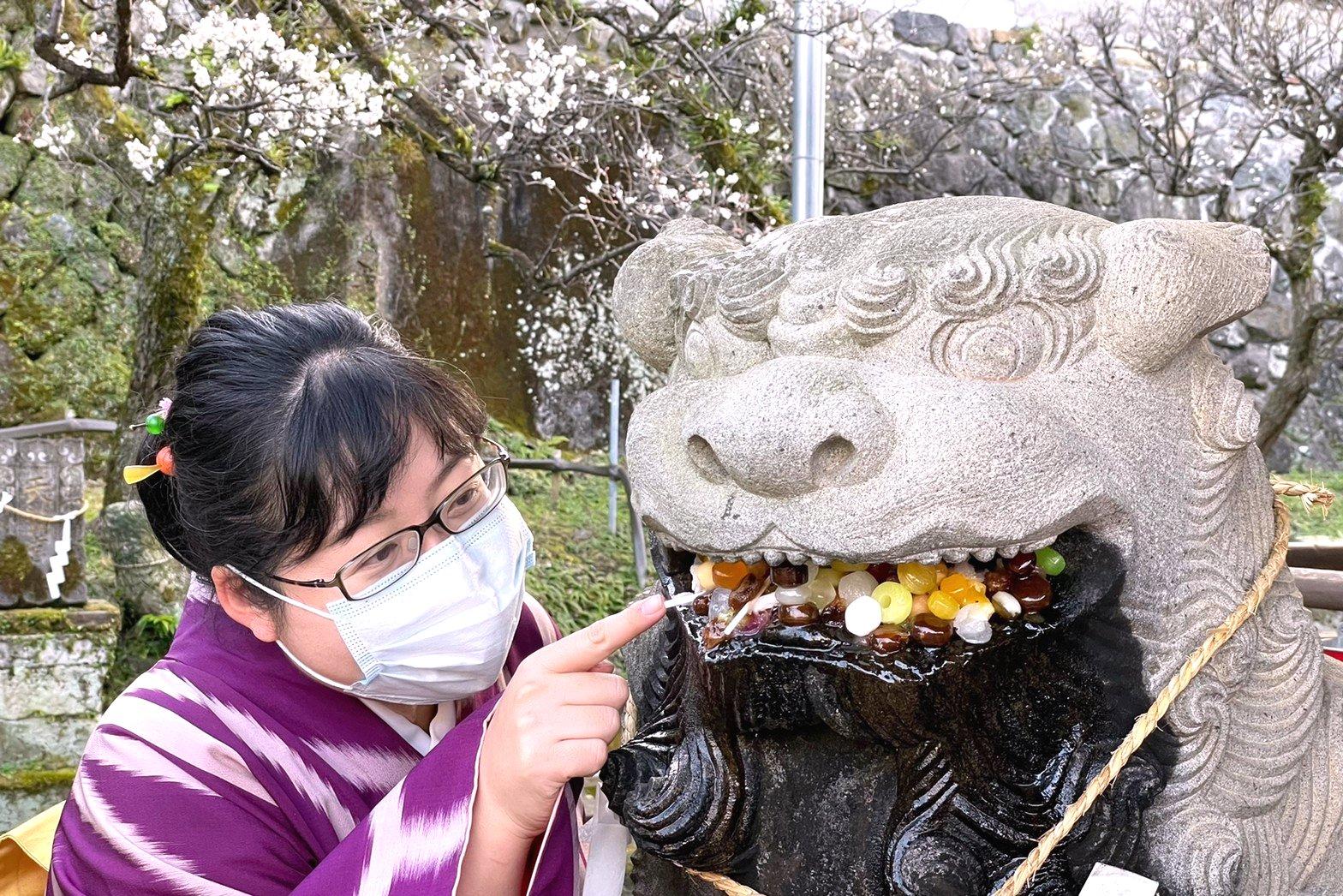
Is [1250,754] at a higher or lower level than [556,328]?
higher

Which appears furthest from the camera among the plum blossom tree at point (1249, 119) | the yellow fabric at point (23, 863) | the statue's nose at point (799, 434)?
the plum blossom tree at point (1249, 119)

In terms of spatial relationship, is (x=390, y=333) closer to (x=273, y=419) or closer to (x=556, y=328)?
(x=273, y=419)

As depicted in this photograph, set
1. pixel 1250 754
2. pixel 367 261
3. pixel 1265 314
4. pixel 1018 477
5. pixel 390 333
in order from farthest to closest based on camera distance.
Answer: pixel 1265 314 < pixel 367 261 < pixel 390 333 < pixel 1250 754 < pixel 1018 477

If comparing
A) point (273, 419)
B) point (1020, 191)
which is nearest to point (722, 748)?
point (273, 419)

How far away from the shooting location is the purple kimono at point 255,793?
1.56 m

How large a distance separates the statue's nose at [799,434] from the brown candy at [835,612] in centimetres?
17

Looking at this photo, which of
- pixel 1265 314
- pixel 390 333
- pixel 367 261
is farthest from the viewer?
pixel 1265 314

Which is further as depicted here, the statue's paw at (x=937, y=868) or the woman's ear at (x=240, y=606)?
the woman's ear at (x=240, y=606)

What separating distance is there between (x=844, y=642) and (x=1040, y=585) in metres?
0.25

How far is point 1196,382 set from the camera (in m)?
1.51

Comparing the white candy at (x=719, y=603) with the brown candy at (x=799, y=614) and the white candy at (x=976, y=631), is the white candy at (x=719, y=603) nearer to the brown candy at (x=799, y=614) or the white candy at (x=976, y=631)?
the brown candy at (x=799, y=614)

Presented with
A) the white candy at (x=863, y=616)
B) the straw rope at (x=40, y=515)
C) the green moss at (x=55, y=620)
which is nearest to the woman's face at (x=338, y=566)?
the white candy at (x=863, y=616)

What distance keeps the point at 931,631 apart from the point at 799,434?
299 mm

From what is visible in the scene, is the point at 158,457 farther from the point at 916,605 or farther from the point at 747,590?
the point at 916,605
